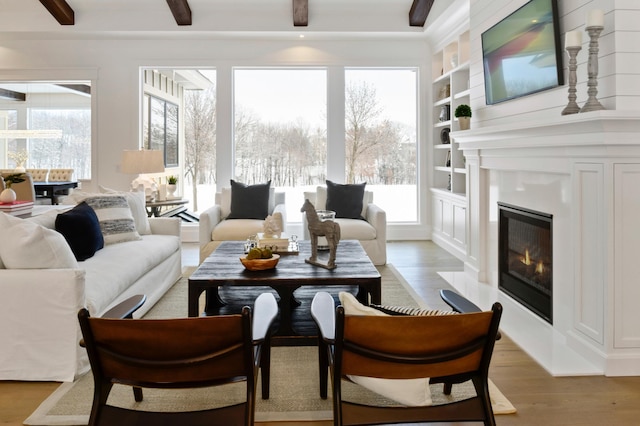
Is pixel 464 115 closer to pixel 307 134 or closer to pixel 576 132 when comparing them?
pixel 576 132

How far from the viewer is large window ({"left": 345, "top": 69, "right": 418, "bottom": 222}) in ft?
24.0

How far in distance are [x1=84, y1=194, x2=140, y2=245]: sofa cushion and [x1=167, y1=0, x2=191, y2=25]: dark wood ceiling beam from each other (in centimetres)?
303

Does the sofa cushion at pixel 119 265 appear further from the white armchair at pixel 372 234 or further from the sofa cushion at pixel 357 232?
the sofa cushion at pixel 357 232

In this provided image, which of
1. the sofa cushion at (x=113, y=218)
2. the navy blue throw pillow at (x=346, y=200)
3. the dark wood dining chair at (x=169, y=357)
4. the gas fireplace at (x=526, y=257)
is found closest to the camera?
the dark wood dining chair at (x=169, y=357)

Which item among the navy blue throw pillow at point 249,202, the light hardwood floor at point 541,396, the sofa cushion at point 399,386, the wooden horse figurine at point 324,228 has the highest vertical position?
the navy blue throw pillow at point 249,202

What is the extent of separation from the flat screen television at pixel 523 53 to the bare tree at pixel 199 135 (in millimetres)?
4275

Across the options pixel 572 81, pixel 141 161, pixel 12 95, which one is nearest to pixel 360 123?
pixel 141 161

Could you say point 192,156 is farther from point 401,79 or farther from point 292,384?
point 292,384

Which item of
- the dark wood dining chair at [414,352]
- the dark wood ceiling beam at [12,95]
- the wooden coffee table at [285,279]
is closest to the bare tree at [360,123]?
the wooden coffee table at [285,279]

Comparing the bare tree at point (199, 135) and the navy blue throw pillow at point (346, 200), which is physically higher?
the bare tree at point (199, 135)

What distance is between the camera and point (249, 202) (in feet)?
Answer: 19.2

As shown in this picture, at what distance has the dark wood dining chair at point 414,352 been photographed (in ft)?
4.90

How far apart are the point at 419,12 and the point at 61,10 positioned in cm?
458

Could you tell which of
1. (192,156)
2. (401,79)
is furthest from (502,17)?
(192,156)
